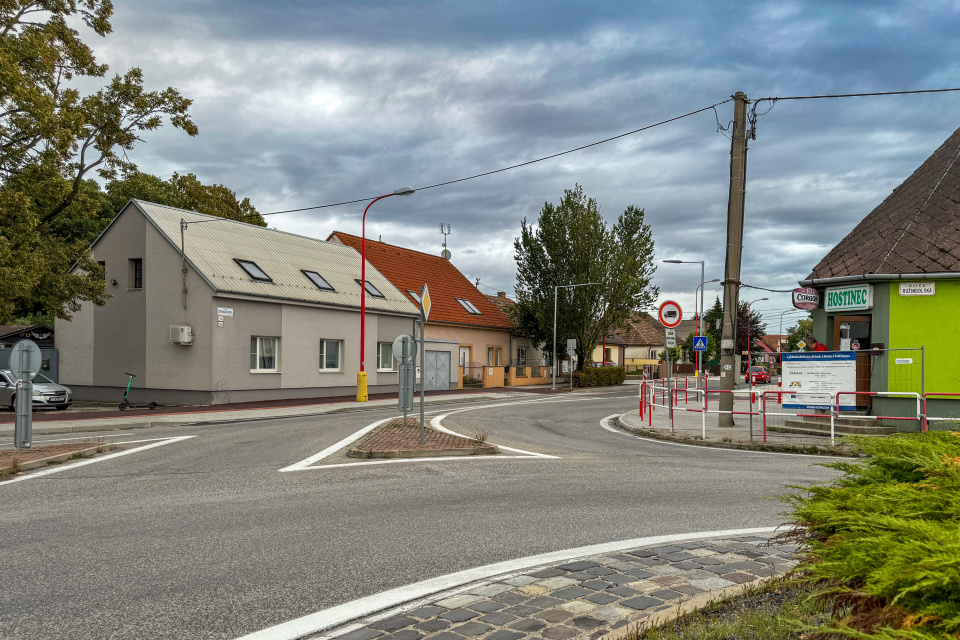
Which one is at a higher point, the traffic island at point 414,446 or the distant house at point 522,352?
the distant house at point 522,352

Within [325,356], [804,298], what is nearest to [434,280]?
[325,356]

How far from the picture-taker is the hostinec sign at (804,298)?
17.2 m

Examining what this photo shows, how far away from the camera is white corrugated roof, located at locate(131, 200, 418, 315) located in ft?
89.5

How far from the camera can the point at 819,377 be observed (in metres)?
15.6

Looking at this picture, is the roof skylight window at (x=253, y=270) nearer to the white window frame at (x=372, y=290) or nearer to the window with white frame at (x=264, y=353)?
→ the window with white frame at (x=264, y=353)

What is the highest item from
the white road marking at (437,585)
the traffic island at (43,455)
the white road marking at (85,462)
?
the white road marking at (437,585)

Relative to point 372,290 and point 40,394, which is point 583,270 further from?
point 40,394

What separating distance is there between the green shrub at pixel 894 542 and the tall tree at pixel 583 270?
4257cm

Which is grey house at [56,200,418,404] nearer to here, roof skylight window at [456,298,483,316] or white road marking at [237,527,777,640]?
roof skylight window at [456,298,483,316]

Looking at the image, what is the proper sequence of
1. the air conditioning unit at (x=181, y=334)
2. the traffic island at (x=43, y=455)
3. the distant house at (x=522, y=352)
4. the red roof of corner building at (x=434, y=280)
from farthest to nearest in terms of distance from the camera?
the distant house at (x=522, y=352)
the red roof of corner building at (x=434, y=280)
the air conditioning unit at (x=181, y=334)
the traffic island at (x=43, y=455)

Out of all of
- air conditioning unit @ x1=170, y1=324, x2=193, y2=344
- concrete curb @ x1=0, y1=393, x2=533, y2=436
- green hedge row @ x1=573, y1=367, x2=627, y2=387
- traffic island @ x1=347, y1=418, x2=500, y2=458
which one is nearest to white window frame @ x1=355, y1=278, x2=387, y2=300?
air conditioning unit @ x1=170, y1=324, x2=193, y2=344

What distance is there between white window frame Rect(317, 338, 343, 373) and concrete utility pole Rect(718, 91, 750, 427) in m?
17.9

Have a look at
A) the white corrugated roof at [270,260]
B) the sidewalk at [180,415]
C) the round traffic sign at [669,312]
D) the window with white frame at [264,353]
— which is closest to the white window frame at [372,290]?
the white corrugated roof at [270,260]

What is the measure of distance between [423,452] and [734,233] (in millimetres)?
9255
